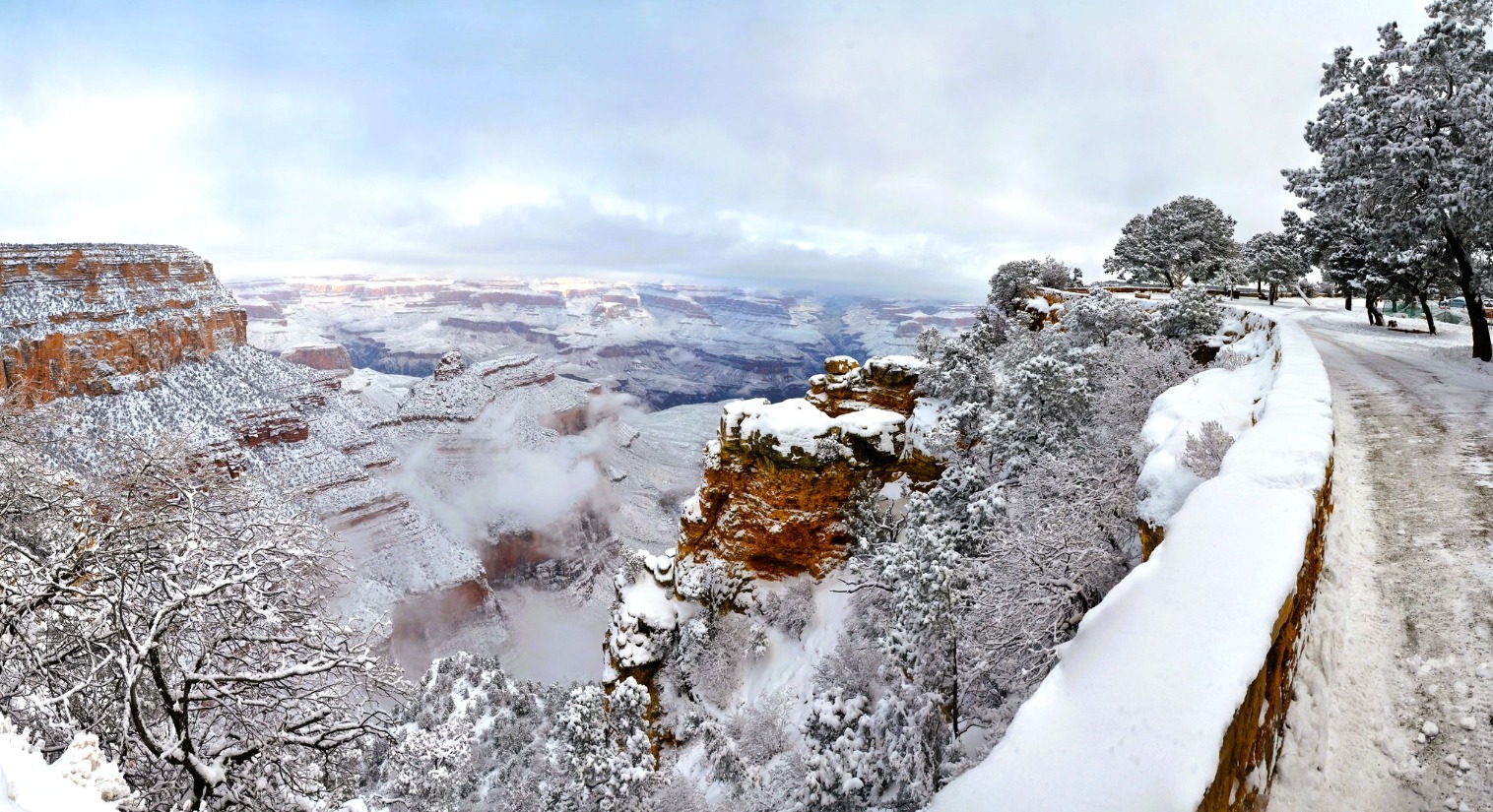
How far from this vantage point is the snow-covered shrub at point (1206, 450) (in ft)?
21.7

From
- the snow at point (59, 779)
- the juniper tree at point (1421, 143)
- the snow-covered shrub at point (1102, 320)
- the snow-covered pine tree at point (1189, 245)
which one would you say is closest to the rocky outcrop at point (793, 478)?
the snow-covered shrub at point (1102, 320)

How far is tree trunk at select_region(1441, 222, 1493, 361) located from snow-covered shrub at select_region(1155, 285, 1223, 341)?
4992 mm

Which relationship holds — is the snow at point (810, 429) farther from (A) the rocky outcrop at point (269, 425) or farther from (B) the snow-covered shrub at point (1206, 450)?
(A) the rocky outcrop at point (269, 425)

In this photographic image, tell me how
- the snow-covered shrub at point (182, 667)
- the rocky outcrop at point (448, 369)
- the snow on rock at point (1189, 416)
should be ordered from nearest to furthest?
1. the snow-covered shrub at point (182, 667)
2. the snow on rock at point (1189, 416)
3. the rocky outcrop at point (448, 369)

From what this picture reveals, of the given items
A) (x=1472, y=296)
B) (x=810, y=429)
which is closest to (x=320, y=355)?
(x=810, y=429)

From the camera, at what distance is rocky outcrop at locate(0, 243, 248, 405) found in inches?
1620

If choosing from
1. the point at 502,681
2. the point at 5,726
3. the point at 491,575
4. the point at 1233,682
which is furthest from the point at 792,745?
the point at 491,575

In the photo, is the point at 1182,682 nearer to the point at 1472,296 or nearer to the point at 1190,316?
the point at 1190,316

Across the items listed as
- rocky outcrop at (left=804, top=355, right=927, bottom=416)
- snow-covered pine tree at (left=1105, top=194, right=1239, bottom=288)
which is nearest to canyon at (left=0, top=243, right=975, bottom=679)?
rocky outcrop at (left=804, top=355, right=927, bottom=416)

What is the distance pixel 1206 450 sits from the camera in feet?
22.6

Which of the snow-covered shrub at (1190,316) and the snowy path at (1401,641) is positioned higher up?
the snow-covered shrub at (1190,316)

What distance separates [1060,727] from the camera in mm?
3699

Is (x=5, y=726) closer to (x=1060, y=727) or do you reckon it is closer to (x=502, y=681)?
(x=1060, y=727)

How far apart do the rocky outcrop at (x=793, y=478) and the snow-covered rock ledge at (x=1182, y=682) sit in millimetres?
13591
